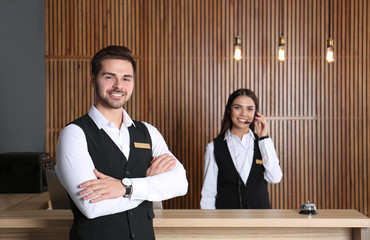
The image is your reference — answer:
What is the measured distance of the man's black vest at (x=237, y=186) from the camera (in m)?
3.62

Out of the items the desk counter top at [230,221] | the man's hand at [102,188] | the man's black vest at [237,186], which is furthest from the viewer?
the man's black vest at [237,186]

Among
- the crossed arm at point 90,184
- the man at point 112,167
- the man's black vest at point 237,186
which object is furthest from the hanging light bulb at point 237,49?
the crossed arm at point 90,184

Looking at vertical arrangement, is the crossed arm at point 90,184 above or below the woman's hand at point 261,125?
below

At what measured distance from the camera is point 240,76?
241 inches

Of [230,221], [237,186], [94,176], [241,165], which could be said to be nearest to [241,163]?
[241,165]

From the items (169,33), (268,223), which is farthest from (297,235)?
(169,33)

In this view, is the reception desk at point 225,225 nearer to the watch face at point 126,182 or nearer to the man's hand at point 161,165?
the man's hand at point 161,165

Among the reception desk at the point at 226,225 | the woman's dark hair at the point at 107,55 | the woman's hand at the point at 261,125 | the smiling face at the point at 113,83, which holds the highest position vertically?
the woman's dark hair at the point at 107,55

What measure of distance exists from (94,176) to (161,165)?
1.21ft

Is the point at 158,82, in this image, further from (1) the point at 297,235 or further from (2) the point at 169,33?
(1) the point at 297,235

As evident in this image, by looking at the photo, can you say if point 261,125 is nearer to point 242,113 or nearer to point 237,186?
point 242,113

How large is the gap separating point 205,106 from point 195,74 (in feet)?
1.50

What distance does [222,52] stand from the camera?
609 centimetres

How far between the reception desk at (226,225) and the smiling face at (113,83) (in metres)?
0.77
